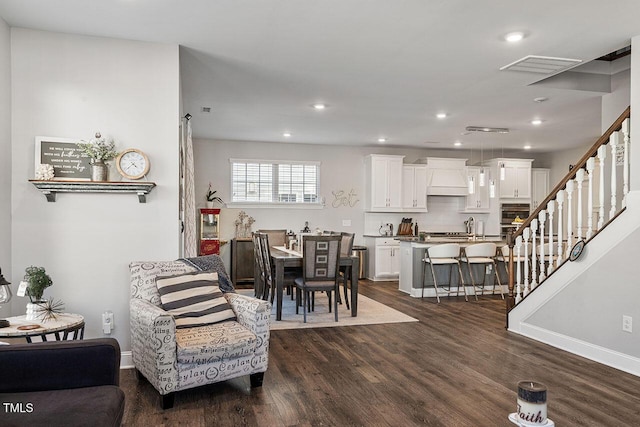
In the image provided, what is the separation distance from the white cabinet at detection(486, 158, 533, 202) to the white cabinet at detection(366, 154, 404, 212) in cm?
208

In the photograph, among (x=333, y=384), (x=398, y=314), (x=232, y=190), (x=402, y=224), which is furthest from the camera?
(x=402, y=224)

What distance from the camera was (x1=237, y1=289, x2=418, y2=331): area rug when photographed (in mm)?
5426

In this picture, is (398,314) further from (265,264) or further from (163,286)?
(163,286)

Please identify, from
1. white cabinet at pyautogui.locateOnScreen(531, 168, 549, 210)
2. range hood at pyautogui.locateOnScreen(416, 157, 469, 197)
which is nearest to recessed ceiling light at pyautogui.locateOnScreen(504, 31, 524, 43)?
range hood at pyautogui.locateOnScreen(416, 157, 469, 197)

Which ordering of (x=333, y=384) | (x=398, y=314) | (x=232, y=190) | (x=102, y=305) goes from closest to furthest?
(x=333, y=384), (x=102, y=305), (x=398, y=314), (x=232, y=190)

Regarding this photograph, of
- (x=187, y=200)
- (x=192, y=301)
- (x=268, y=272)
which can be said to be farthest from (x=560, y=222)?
(x=187, y=200)

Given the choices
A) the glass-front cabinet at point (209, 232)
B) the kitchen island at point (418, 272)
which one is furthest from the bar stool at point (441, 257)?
the glass-front cabinet at point (209, 232)

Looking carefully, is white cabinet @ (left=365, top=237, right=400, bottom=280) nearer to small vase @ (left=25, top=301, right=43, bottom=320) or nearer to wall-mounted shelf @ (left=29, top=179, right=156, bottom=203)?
wall-mounted shelf @ (left=29, top=179, right=156, bottom=203)

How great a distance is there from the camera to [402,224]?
959 cm

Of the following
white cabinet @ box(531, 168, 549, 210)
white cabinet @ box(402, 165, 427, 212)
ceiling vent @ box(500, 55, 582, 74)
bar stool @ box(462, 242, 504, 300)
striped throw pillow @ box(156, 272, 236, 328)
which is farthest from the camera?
A: white cabinet @ box(531, 168, 549, 210)

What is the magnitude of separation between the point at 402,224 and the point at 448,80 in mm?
4953

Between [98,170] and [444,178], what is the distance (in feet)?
23.3

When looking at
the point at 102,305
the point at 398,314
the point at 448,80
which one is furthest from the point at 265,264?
the point at 448,80

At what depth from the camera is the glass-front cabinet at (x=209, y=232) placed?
8.02 m
